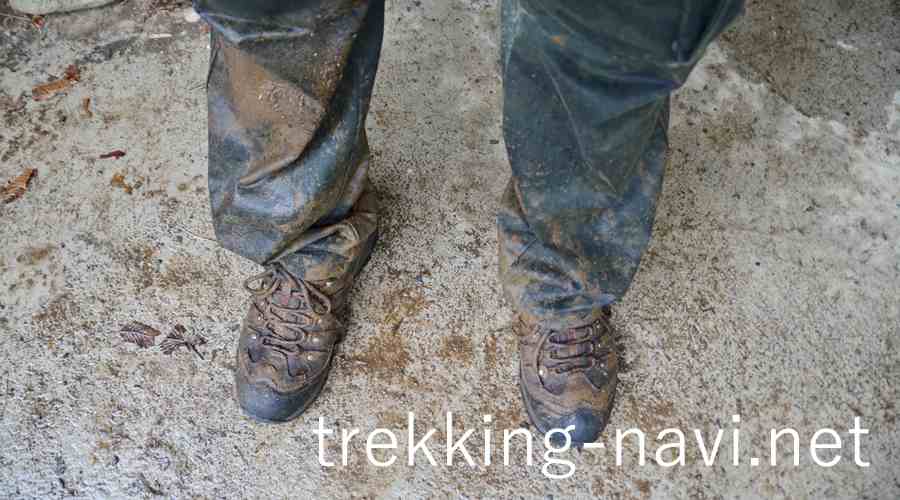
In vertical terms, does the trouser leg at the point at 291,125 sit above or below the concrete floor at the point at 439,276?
above

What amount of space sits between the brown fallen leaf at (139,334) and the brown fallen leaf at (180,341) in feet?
0.09

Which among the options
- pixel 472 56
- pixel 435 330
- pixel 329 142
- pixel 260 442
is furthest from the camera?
pixel 472 56

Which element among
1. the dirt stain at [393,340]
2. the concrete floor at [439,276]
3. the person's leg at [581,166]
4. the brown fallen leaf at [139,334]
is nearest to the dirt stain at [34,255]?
the concrete floor at [439,276]

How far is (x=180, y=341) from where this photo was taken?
156cm

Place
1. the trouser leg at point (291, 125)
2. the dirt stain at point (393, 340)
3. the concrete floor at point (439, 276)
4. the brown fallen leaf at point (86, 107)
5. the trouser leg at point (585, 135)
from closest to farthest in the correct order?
the trouser leg at point (585, 135), the trouser leg at point (291, 125), the concrete floor at point (439, 276), the dirt stain at point (393, 340), the brown fallen leaf at point (86, 107)

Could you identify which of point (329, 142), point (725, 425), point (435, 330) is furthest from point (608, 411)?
point (329, 142)

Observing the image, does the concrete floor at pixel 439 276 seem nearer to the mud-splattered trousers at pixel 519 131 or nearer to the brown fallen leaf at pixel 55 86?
the brown fallen leaf at pixel 55 86

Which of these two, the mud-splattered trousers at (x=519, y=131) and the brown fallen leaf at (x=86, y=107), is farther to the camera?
the brown fallen leaf at (x=86, y=107)

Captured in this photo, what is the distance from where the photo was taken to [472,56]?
1.97 meters

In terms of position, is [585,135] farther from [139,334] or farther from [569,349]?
[139,334]

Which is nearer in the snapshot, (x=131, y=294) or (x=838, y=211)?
(x=131, y=294)

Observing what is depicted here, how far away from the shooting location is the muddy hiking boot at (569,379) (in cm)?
147

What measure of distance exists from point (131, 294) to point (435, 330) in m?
0.65

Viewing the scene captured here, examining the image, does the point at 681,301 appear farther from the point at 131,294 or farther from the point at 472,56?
the point at 131,294
